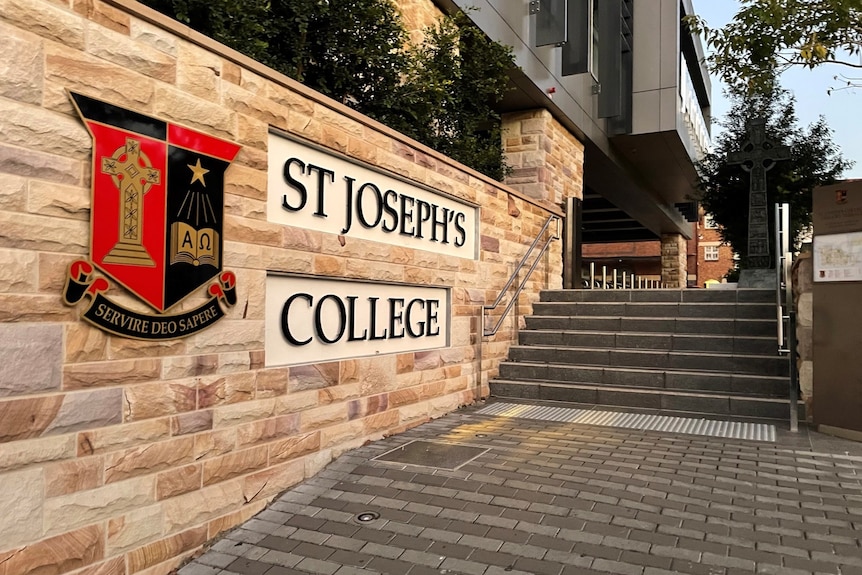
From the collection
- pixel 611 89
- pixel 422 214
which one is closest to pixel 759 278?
pixel 611 89

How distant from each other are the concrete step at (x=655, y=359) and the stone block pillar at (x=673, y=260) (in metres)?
19.0

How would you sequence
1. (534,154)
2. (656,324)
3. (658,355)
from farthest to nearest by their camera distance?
1. (534,154)
2. (656,324)
3. (658,355)

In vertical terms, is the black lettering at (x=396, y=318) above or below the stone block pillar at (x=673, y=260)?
below

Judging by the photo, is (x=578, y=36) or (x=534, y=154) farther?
(x=578, y=36)

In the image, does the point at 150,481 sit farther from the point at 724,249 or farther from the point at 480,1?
the point at 724,249

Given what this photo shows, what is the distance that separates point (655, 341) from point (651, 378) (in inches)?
27.6

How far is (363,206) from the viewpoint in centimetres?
459

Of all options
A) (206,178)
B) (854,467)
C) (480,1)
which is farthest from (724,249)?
(206,178)

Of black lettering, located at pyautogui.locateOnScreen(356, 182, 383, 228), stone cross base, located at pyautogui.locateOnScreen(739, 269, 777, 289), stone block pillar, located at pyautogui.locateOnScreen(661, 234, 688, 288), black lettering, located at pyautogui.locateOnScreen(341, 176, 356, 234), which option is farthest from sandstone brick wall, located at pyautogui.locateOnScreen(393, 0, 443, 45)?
stone block pillar, located at pyautogui.locateOnScreen(661, 234, 688, 288)

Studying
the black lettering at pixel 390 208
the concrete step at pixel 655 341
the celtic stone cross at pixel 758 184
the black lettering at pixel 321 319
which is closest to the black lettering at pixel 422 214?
the black lettering at pixel 390 208

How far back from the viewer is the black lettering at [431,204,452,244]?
556 centimetres

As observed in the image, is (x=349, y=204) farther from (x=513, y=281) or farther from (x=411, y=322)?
(x=513, y=281)

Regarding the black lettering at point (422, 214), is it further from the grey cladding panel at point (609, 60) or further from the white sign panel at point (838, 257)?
the grey cladding panel at point (609, 60)

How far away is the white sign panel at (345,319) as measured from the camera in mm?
3838
